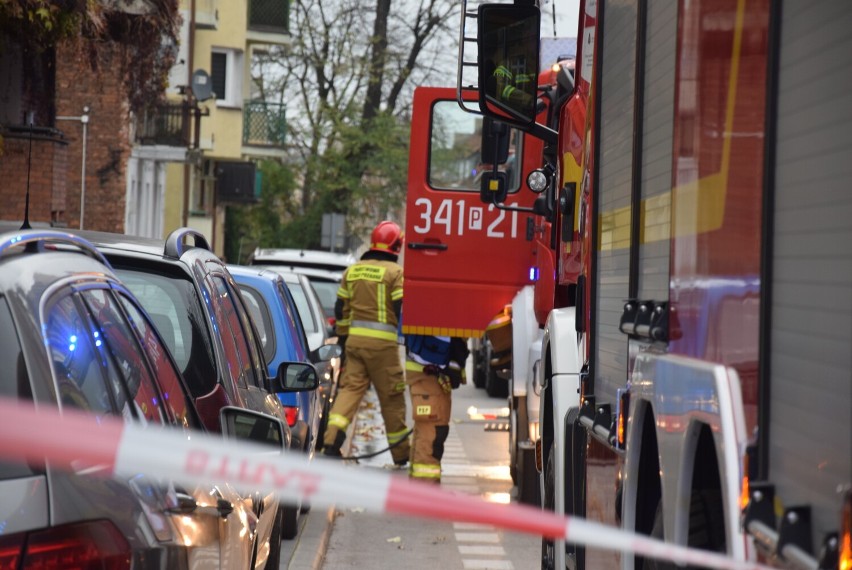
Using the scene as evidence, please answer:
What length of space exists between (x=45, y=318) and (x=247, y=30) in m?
42.3

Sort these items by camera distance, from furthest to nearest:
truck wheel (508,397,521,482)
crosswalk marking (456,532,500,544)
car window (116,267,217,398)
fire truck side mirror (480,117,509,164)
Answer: truck wheel (508,397,521,482) → crosswalk marking (456,532,500,544) → fire truck side mirror (480,117,509,164) → car window (116,267,217,398)

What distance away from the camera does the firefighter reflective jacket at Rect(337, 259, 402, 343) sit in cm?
1291

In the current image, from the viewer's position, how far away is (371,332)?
12.9 metres

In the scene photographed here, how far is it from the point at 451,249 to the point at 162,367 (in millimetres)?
7806

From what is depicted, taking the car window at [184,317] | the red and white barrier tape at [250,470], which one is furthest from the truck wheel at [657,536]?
the car window at [184,317]

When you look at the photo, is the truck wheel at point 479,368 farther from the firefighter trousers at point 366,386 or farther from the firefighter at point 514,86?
the firefighter at point 514,86

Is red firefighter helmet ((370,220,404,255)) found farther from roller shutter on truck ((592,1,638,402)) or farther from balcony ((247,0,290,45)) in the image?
balcony ((247,0,290,45))

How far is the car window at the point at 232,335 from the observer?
648 centimetres

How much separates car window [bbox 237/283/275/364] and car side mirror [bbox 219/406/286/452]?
558cm

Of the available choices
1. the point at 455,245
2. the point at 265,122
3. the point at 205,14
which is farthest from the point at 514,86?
the point at 265,122

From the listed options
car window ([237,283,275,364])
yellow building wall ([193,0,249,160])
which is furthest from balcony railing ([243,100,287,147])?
car window ([237,283,275,364])

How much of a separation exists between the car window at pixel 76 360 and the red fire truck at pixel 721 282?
1256mm

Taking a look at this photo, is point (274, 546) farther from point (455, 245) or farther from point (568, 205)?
point (455, 245)

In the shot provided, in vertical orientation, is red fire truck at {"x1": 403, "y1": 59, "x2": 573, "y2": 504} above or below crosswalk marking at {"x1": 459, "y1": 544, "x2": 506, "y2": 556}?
above
